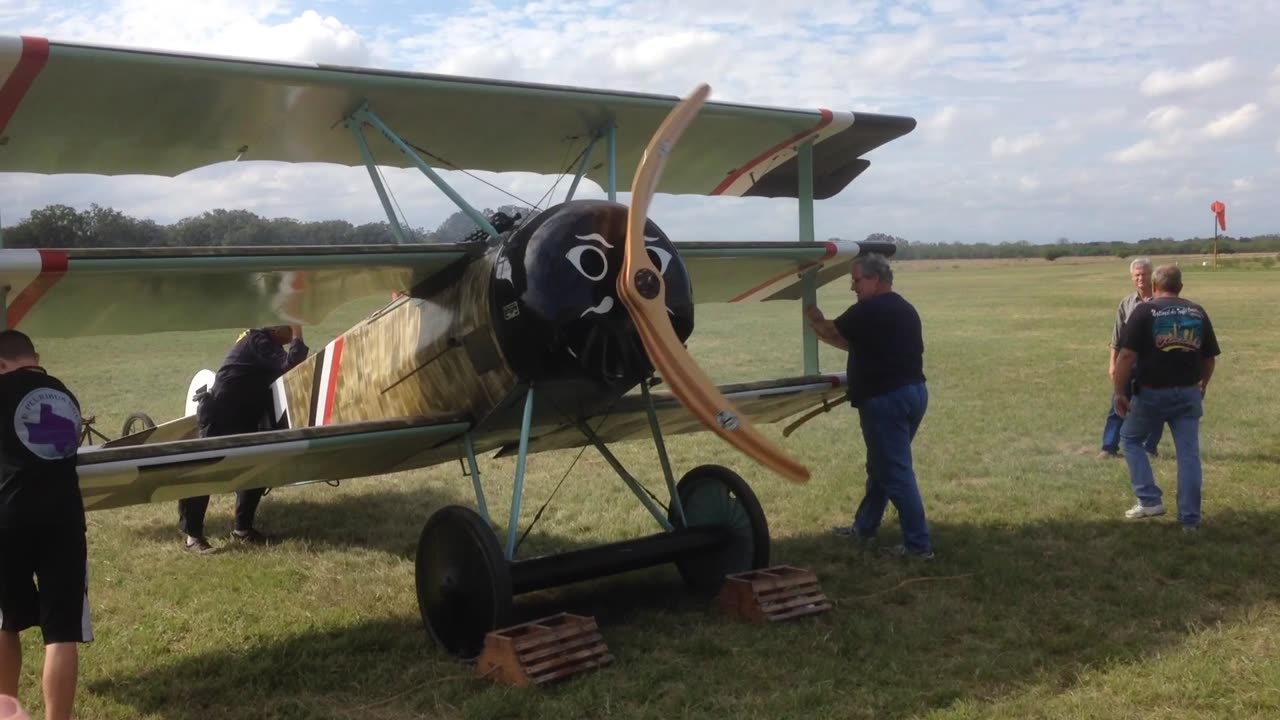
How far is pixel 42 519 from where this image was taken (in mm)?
3645

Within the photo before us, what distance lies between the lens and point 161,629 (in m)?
5.21

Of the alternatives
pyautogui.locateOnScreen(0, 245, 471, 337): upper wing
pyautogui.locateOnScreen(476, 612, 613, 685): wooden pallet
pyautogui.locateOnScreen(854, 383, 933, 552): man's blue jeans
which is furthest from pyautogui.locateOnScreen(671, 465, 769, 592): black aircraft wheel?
pyautogui.locateOnScreen(0, 245, 471, 337): upper wing

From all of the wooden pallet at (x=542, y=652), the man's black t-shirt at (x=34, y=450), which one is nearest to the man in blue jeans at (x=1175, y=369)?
the wooden pallet at (x=542, y=652)

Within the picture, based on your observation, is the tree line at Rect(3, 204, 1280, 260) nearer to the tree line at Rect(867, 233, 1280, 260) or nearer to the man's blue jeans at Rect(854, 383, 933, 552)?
the man's blue jeans at Rect(854, 383, 933, 552)

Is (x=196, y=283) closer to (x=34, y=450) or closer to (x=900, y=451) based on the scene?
(x=34, y=450)

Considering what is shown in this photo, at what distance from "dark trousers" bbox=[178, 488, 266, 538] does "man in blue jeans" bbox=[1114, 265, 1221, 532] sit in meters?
5.63

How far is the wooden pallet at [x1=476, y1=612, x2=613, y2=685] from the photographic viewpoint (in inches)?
162

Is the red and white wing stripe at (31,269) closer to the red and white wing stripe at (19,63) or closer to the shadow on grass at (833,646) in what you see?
the red and white wing stripe at (19,63)

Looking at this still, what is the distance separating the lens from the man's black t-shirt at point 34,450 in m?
3.60

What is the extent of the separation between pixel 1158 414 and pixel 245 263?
530 centimetres

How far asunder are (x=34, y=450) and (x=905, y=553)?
14.6ft

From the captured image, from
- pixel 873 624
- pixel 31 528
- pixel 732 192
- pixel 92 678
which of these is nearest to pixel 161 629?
pixel 92 678

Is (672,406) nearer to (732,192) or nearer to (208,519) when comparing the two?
(732,192)

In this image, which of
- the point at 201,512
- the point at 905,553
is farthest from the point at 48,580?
the point at 905,553
